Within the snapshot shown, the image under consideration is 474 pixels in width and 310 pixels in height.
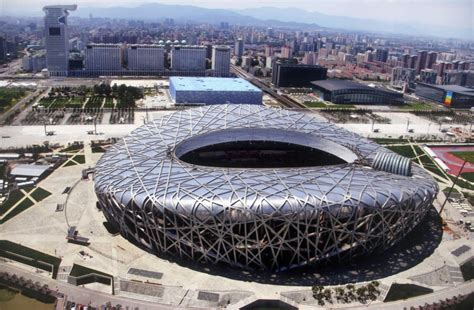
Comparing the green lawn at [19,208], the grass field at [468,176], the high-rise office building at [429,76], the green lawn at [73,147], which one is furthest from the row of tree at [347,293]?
the high-rise office building at [429,76]

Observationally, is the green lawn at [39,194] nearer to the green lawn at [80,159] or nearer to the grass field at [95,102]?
the green lawn at [80,159]

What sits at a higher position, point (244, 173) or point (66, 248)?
point (244, 173)

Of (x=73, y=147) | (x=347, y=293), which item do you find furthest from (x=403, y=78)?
(x=347, y=293)

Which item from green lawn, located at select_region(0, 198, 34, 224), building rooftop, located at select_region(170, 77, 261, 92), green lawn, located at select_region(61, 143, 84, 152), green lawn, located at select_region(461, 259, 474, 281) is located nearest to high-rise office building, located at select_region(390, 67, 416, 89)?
building rooftop, located at select_region(170, 77, 261, 92)

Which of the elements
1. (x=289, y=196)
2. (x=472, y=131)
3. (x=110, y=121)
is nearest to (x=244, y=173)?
(x=289, y=196)

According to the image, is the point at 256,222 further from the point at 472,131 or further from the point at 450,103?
the point at 450,103

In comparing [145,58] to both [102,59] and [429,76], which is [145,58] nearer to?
[102,59]
